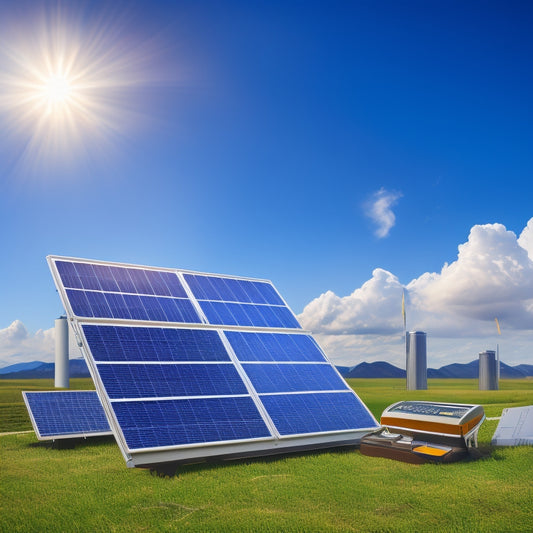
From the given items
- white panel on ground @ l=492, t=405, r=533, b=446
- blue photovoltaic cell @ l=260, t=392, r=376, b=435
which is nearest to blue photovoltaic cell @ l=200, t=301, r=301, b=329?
blue photovoltaic cell @ l=260, t=392, r=376, b=435

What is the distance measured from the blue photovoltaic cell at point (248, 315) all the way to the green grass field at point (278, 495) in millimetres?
4588

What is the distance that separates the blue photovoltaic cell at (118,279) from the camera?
14250 millimetres

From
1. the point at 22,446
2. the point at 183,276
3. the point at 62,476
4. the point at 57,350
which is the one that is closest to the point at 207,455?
the point at 62,476

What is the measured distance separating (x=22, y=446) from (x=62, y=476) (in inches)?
240

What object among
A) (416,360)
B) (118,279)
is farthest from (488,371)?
(118,279)

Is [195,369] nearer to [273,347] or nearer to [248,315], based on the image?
[273,347]

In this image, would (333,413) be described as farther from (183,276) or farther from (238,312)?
(183,276)

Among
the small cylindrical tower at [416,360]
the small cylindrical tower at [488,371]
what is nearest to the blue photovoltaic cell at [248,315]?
the small cylindrical tower at [416,360]

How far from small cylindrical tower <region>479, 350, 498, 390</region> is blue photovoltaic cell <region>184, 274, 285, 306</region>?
63.0 meters

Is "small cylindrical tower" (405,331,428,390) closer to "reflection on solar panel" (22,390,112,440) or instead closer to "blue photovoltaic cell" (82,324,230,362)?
"reflection on solar panel" (22,390,112,440)

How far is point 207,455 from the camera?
1129cm

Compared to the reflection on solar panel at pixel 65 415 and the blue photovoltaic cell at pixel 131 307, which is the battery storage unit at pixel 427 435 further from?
the reflection on solar panel at pixel 65 415

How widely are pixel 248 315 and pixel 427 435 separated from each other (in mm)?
6579

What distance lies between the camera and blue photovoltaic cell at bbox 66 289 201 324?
Result: 13219 mm
